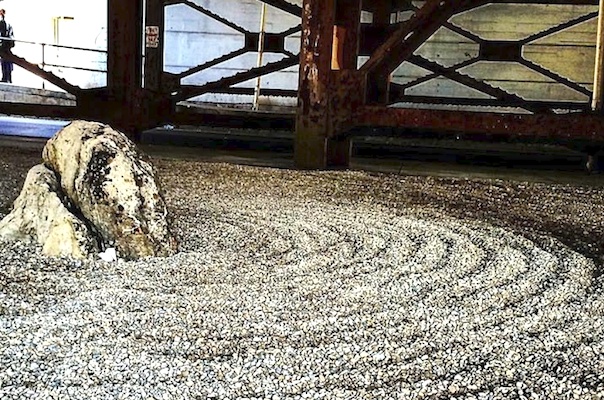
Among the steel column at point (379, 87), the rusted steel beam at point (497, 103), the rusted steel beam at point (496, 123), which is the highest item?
the steel column at point (379, 87)

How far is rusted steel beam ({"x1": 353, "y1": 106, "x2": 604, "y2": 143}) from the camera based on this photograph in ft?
15.4

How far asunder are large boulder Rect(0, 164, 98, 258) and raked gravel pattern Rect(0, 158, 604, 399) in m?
0.07

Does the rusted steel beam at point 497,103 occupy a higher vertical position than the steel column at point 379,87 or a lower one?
lower

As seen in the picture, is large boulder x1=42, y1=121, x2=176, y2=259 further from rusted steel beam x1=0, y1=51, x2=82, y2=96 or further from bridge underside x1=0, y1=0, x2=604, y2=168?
rusted steel beam x1=0, y1=51, x2=82, y2=96

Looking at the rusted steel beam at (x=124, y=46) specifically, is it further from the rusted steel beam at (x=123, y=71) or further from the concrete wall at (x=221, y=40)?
the concrete wall at (x=221, y=40)

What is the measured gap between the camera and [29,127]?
24.4ft

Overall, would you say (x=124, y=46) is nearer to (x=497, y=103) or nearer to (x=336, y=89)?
(x=336, y=89)

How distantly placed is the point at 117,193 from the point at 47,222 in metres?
0.26

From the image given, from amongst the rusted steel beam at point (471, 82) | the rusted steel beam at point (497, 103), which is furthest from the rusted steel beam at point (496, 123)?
the rusted steel beam at point (497, 103)

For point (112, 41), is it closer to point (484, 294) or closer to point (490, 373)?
point (484, 294)

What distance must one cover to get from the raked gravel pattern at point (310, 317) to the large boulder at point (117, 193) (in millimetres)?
105

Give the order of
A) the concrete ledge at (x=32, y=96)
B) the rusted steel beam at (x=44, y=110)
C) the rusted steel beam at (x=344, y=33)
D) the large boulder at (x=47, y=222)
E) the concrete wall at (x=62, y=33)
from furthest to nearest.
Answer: the concrete wall at (x=62, y=33), the concrete ledge at (x=32, y=96), the rusted steel beam at (x=44, y=110), the rusted steel beam at (x=344, y=33), the large boulder at (x=47, y=222)

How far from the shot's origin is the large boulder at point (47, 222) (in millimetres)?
2604

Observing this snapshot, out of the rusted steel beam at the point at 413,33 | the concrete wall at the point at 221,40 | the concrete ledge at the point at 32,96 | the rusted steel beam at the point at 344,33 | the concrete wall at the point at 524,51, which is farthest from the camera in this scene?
the concrete ledge at the point at 32,96
